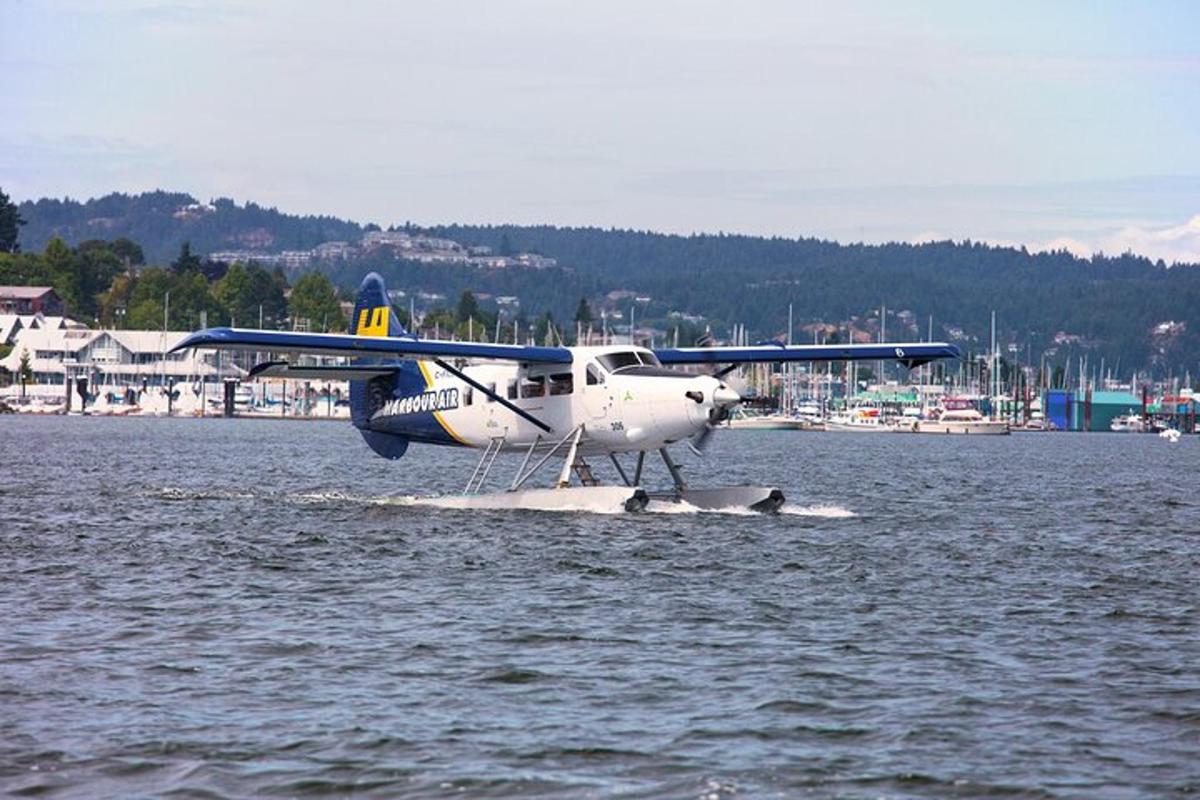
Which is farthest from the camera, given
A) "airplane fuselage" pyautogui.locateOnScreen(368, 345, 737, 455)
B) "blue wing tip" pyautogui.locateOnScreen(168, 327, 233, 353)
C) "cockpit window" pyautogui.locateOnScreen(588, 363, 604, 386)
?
"cockpit window" pyautogui.locateOnScreen(588, 363, 604, 386)

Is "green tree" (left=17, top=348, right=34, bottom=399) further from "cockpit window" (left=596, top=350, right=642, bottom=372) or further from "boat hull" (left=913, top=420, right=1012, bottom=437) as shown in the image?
"cockpit window" (left=596, top=350, right=642, bottom=372)

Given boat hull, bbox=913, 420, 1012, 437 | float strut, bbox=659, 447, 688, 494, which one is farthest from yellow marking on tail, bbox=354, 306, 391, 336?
boat hull, bbox=913, 420, 1012, 437

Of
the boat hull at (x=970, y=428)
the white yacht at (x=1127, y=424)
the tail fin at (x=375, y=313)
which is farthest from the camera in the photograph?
the white yacht at (x=1127, y=424)

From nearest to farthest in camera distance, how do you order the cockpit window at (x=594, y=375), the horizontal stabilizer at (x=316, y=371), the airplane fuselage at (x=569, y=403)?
the airplane fuselage at (x=569, y=403) < the cockpit window at (x=594, y=375) < the horizontal stabilizer at (x=316, y=371)

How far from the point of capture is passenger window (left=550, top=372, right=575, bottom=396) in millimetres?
29375

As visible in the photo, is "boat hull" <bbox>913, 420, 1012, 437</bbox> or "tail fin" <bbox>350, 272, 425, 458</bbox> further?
"boat hull" <bbox>913, 420, 1012, 437</bbox>

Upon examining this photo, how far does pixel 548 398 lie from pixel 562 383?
14.1 inches

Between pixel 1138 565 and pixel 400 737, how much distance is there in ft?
47.8

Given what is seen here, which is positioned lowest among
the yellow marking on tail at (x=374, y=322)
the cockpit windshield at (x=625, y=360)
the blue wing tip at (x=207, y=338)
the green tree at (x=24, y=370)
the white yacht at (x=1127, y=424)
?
the white yacht at (x=1127, y=424)

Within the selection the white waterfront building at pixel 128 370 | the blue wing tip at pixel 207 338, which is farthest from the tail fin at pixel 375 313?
the white waterfront building at pixel 128 370

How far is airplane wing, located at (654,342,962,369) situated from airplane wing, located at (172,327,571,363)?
124 inches

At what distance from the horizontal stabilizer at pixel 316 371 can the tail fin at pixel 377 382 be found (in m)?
0.22

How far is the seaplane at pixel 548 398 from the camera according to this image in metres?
27.7

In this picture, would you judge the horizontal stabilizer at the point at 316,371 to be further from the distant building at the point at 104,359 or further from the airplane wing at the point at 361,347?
the distant building at the point at 104,359
